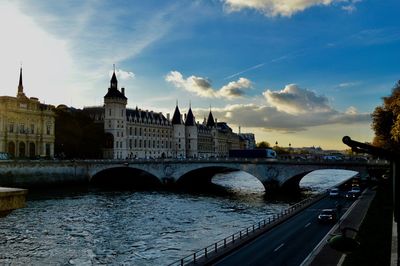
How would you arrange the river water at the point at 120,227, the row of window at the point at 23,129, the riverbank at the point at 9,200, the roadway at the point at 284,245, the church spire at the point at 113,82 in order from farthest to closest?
the church spire at the point at 113,82
the row of window at the point at 23,129
the river water at the point at 120,227
the roadway at the point at 284,245
the riverbank at the point at 9,200

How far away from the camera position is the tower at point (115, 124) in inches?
5482

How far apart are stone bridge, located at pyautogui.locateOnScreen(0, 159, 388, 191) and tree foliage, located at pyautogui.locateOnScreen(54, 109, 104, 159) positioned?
682 inches

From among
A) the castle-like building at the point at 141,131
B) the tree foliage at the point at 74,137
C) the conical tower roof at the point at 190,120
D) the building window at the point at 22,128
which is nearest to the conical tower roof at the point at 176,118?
the castle-like building at the point at 141,131

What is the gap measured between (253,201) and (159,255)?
35141 millimetres

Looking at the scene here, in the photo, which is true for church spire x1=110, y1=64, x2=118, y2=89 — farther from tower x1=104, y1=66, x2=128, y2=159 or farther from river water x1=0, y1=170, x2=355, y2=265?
river water x1=0, y1=170, x2=355, y2=265

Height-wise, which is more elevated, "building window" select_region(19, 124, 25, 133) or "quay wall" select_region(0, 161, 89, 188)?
"building window" select_region(19, 124, 25, 133)

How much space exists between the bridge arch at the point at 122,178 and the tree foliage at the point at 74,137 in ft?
51.4

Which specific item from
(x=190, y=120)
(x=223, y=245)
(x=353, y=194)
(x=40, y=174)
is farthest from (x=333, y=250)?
(x=190, y=120)

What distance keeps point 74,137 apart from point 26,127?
18.0 metres

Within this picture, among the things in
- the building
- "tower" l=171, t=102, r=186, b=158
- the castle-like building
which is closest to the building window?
the building

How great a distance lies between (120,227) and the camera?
148ft

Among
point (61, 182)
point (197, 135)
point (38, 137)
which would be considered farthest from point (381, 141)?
point (197, 135)

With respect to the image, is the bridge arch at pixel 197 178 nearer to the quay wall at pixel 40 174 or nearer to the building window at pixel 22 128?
the quay wall at pixel 40 174

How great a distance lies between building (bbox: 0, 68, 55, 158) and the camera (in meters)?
102
